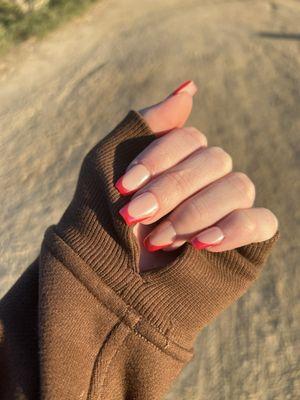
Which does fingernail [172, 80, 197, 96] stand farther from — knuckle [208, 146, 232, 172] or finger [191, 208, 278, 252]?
finger [191, 208, 278, 252]

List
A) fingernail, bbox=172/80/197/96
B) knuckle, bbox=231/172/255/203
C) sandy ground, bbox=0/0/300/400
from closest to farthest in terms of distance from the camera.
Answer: knuckle, bbox=231/172/255/203 < fingernail, bbox=172/80/197/96 < sandy ground, bbox=0/0/300/400

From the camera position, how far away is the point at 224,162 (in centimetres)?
80

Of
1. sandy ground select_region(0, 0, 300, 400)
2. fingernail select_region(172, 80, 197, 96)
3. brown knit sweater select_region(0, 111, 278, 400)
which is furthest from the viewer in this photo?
sandy ground select_region(0, 0, 300, 400)

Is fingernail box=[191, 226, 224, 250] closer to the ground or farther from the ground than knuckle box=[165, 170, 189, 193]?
closer to the ground

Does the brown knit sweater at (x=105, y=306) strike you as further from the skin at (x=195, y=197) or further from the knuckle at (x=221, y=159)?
the knuckle at (x=221, y=159)

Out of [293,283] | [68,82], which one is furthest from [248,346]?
[68,82]

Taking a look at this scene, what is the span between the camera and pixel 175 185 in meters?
0.76

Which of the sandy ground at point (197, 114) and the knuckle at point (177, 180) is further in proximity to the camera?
the sandy ground at point (197, 114)

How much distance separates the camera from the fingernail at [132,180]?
749 millimetres

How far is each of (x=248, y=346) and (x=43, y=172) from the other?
4.36 feet

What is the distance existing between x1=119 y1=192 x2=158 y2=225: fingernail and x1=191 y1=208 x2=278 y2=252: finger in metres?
0.09

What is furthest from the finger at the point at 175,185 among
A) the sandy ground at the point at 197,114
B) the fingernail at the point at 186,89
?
the sandy ground at the point at 197,114

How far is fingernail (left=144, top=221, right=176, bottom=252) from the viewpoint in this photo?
2.51ft

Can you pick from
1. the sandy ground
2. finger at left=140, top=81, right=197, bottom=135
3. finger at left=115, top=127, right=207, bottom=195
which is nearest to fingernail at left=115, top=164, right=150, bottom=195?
finger at left=115, top=127, right=207, bottom=195
